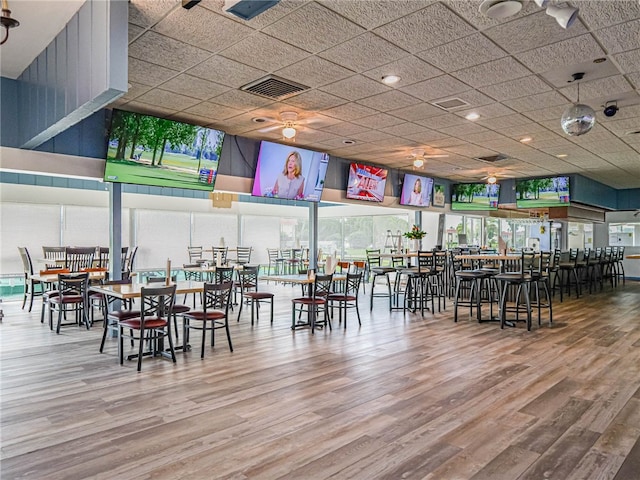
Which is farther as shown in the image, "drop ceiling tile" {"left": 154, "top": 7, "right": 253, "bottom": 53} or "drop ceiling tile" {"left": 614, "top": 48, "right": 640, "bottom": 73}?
"drop ceiling tile" {"left": 614, "top": 48, "right": 640, "bottom": 73}

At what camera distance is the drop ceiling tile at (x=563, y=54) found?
373 centimetres

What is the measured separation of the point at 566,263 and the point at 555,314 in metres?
3.10

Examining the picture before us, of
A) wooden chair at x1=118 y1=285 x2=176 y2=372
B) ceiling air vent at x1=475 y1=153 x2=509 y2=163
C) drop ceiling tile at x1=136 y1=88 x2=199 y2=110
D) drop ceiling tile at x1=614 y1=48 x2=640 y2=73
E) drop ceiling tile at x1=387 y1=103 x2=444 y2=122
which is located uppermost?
drop ceiling tile at x1=136 y1=88 x2=199 y2=110

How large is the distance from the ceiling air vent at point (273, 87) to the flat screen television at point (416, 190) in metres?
5.89

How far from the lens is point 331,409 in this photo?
340 centimetres

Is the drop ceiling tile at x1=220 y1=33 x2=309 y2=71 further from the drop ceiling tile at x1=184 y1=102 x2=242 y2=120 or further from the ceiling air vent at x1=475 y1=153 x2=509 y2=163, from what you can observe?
the ceiling air vent at x1=475 y1=153 x2=509 y2=163

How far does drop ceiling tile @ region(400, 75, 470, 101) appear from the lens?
4.64 m

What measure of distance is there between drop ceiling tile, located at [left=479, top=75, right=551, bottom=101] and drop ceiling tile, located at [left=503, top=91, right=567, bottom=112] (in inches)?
5.3

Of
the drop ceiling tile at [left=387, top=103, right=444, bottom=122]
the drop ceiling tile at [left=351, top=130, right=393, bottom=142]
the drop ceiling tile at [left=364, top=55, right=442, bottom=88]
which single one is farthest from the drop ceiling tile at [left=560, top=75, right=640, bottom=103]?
the drop ceiling tile at [left=351, top=130, right=393, bottom=142]

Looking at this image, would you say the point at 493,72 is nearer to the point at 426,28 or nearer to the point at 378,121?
the point at 426,28

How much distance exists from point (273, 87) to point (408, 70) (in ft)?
4.73

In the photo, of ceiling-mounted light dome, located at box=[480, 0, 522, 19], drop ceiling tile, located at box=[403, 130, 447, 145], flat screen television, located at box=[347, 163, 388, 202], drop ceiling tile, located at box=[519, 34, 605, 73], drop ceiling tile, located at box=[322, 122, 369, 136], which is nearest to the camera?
ceiling-mounted light dome, located at box=[480, 0, 522, 19]

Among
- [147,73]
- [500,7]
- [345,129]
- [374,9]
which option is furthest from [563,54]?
[147,73]

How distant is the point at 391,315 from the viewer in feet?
25.1
